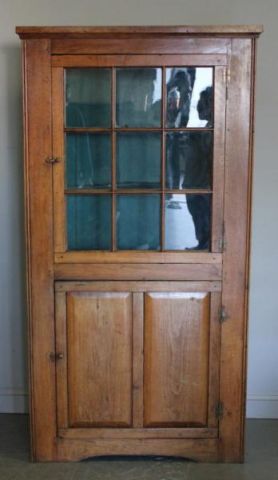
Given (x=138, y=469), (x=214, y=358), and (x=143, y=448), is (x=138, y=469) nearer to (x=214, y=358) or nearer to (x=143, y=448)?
(x=143, y=448)

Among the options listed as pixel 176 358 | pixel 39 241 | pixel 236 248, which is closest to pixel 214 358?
pixel 176 358

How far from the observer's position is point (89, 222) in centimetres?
213

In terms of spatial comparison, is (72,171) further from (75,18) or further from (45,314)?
(75,18)

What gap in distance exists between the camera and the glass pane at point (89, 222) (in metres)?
2.11

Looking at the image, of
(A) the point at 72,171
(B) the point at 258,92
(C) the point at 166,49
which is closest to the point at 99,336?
(A) the point at 72,171

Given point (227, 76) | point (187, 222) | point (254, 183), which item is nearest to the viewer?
point (227, 76)

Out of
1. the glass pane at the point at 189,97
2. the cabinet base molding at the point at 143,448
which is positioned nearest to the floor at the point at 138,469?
the cabinet base molding at the point at 143,448

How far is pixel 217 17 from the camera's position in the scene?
95.7 inches

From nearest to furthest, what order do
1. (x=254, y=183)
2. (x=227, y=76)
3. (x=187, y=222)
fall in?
(x=227, y=76)
(x=187, y=222)
(x=254, y=183)

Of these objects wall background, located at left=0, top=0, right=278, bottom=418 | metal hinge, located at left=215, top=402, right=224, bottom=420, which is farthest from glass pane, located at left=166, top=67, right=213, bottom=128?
metal hinge, located at left=215, top=402, right=224, bottom=420

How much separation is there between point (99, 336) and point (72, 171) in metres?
0.71

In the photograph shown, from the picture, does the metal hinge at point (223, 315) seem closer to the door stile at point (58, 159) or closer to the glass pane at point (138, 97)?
the door stile at point (58, 159)

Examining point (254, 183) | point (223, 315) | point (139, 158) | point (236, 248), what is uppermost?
point (139, 158)

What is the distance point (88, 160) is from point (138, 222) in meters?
0.33
